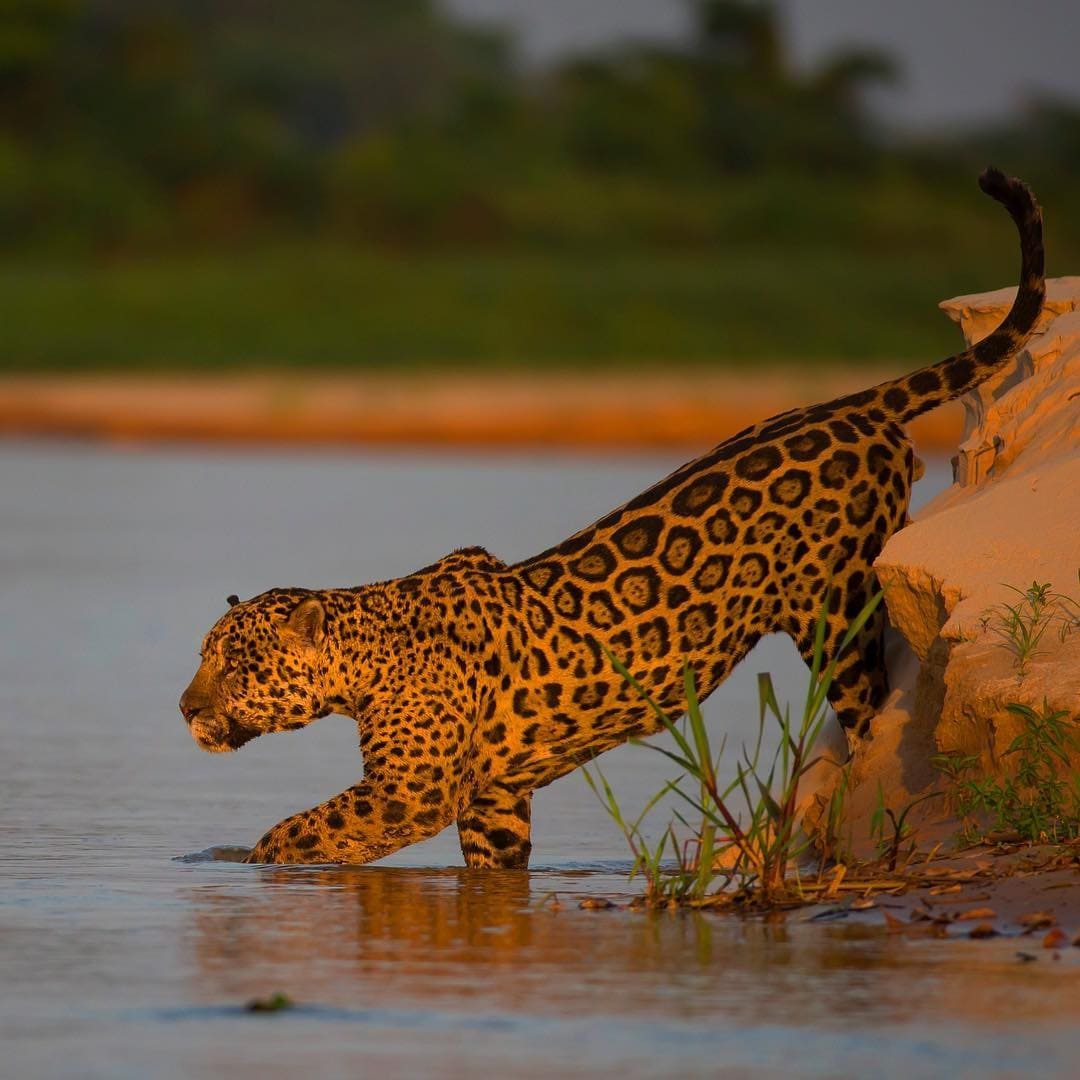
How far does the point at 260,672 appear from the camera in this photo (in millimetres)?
9305

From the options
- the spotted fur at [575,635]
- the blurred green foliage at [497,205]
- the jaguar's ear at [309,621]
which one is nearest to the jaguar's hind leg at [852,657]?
the spotted fur at [575,635]

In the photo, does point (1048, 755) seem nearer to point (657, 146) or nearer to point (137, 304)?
point (137, 304)

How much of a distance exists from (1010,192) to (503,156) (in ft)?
155

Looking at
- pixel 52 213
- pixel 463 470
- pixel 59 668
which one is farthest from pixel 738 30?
pixel 59 668

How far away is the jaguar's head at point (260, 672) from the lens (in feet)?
30.3

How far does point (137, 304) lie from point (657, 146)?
1538cm

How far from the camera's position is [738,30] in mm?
60812

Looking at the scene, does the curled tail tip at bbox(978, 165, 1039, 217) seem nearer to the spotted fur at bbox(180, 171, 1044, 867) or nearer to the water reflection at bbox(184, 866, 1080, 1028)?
the spotted fur at bbox(180, 171, 1044, 867)

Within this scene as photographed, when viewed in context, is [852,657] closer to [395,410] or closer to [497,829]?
[497,829]

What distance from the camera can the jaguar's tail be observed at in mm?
9320

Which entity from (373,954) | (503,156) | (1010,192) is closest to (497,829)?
(373,954)

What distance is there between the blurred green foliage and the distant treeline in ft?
0.20

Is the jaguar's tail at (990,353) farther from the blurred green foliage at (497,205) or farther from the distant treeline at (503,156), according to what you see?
the distant treeline at (503,156)

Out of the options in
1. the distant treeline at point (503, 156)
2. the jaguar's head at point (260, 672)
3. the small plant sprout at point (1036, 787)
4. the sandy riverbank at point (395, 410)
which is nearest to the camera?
the small plant sprout at point (1036, 787)
